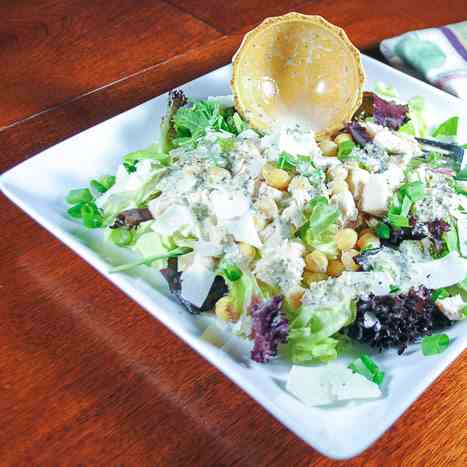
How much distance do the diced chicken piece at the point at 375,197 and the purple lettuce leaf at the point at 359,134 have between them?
11.2 inches

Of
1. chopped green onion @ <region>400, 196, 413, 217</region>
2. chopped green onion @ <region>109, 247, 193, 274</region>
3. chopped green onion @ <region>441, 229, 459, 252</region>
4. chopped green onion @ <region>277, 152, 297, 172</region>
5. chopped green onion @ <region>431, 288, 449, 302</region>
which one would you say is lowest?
chopped green onion @ <region>109, 247, 193, 274</region>

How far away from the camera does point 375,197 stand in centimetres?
198

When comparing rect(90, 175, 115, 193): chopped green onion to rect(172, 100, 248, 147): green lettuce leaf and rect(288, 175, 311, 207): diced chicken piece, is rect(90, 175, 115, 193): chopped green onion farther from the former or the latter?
rect(288, 175, 311, 207): diced chicken piece

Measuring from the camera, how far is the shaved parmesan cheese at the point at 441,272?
5.85 ft

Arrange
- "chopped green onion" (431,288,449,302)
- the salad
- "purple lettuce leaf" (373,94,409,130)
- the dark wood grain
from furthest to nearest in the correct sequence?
the dark wood grain → "purple lettuce leaf" (373,94,409,130) → "chopped green onion" (431,288,449,302) → the salad

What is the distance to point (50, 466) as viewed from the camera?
1500 mm

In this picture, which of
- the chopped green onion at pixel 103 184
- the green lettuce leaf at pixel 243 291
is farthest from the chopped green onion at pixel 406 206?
the chopped green onion at pixel 103 184

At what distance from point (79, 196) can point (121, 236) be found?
230 mm

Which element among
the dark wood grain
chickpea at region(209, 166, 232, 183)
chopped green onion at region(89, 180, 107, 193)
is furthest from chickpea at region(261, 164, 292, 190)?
the dark wood grain

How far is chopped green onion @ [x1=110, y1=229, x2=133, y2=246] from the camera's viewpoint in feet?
6.52

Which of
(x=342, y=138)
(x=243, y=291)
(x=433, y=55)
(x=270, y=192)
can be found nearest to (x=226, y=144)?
(x=270, y=192)

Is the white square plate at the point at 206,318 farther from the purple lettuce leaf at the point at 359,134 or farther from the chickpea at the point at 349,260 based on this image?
the purple lettuce leaf at the point at 359,134

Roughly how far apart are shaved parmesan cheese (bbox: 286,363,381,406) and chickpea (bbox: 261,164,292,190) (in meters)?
0.61

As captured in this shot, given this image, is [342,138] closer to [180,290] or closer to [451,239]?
[451,239]
